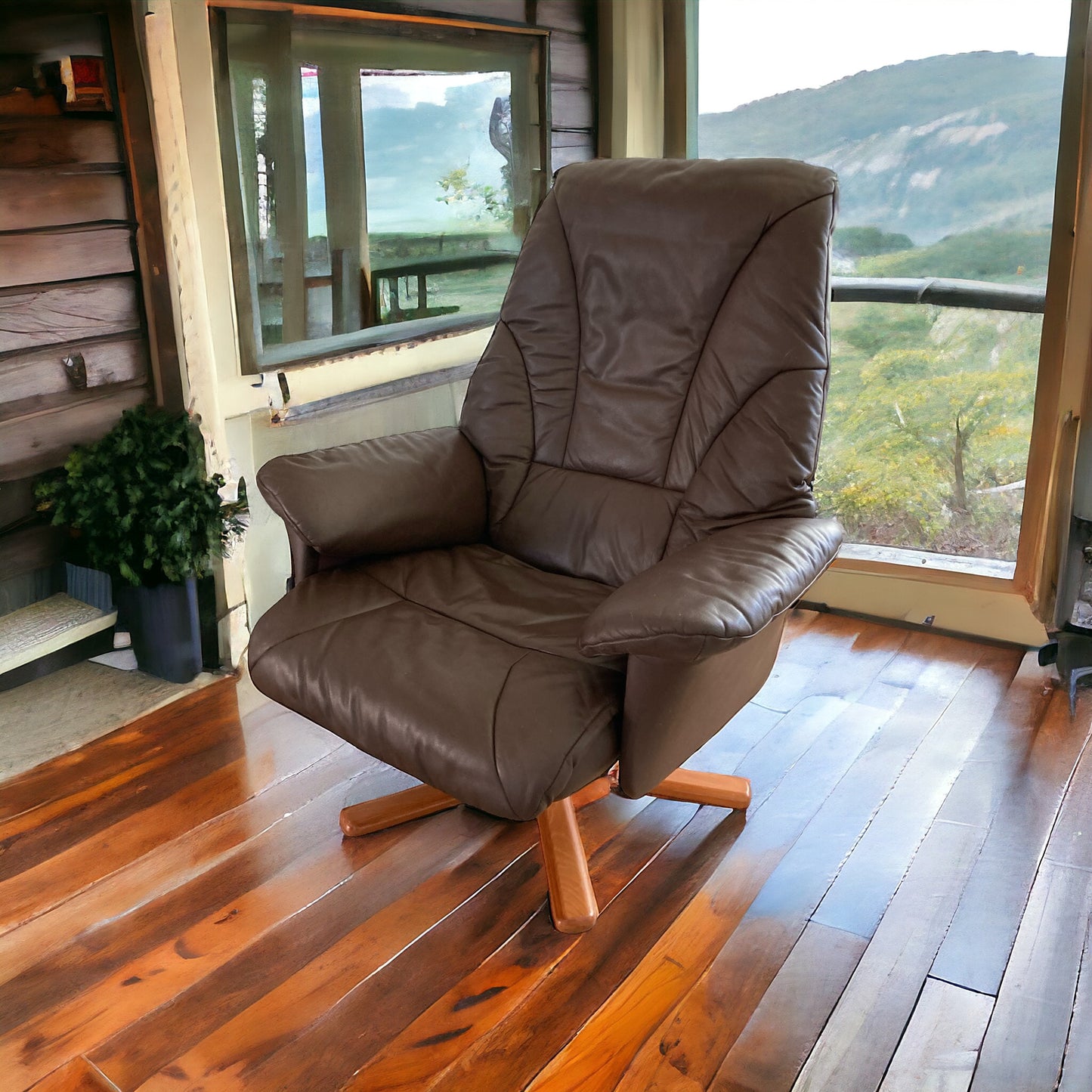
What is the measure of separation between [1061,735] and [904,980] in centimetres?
84

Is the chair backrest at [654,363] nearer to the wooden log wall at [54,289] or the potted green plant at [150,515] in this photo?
the potted green plant at [150,515]

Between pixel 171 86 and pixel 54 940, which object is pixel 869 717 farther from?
pixel 171 86

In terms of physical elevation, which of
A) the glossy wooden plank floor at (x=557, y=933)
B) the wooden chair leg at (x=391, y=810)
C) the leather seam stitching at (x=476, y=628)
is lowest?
the glossy wooden plank floor at (x=557, y=933)

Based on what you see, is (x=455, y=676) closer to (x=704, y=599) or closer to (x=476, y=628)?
(x=476, y=628)

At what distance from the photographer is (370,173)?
241cm

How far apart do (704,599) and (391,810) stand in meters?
0.79

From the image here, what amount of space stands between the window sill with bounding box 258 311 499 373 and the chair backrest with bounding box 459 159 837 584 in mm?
500

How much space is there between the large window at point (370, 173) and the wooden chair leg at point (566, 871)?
1191 millimetres

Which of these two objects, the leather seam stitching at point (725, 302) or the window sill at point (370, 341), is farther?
the window sill at point (370, 341)

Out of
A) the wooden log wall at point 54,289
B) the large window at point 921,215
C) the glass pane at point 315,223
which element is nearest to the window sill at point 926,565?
the large window at point 921,215

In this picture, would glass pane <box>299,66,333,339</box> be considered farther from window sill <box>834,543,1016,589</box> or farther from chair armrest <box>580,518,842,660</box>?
window sill <box>834,543,1016,589</box>

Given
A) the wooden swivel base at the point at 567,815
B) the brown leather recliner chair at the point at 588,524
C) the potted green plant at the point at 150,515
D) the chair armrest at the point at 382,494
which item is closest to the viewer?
the brown leather recliner chair at the point at 588,524

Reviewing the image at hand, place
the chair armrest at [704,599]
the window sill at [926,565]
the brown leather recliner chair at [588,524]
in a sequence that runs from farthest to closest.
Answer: the window sill at [926,565] < the brown leather recliner chair at [588,524] < the chair armrest at [704,599]

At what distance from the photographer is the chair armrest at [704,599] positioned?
1.31 m
